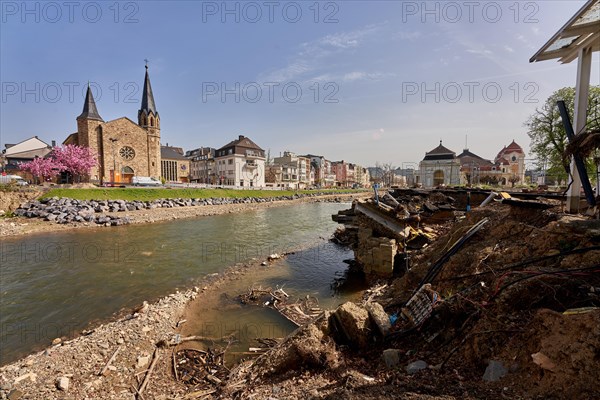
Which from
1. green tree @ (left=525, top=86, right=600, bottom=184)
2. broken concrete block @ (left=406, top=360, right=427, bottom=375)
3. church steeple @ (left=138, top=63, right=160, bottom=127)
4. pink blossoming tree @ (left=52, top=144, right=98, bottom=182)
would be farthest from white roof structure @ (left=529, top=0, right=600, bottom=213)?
church steeple @ (left=138, top=63, right=160, bottom=127)

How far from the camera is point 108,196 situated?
3603 cm

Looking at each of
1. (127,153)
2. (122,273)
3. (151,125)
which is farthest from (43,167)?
(122,273)

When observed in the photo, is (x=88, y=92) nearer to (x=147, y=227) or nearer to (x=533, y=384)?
(x=147, y=227)

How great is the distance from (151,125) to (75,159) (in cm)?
1640

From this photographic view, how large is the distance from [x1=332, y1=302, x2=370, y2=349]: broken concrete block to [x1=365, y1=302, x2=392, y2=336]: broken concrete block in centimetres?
11

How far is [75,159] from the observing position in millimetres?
45031

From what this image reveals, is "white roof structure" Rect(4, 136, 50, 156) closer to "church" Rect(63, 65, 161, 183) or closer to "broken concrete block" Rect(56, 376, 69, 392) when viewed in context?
"church" Rect(63, 65, 161, 183)

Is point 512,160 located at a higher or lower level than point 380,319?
higher

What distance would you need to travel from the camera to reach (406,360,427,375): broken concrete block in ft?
11.2

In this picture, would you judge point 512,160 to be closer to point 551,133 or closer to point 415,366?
point 551,133

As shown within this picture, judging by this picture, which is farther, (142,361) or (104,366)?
(142,361)

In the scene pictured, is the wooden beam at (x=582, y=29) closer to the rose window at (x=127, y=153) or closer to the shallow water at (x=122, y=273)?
the shallow water at (x=122, y=273)

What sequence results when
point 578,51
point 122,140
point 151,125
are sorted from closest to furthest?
1. point 578,51
2. point 122,140
3. point 151,125

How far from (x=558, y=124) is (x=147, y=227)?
4183 cm
